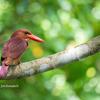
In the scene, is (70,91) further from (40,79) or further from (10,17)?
(10,17)

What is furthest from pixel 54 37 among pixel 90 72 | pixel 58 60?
pixel 58 60

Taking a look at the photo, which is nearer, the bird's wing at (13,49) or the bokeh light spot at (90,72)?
the bird's wing at (13,49)

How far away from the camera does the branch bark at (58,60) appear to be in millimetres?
1232

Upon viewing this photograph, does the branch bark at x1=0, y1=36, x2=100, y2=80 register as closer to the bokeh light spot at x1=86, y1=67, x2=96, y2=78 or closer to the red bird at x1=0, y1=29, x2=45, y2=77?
the red bird at x1=0, y1=29, x2=45, y2=77

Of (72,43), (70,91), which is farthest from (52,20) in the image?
(70,91)

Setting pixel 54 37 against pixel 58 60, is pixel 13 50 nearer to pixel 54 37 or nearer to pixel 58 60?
pixel 58 60

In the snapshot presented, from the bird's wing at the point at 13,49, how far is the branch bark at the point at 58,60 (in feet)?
0.32

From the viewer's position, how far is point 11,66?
1.33 m

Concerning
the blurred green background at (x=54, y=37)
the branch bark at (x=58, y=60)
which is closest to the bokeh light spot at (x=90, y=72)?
the blurred green background at (x=54, y=37)

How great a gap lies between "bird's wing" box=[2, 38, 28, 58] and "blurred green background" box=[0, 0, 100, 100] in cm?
59

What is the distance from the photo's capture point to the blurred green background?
6.40 feet

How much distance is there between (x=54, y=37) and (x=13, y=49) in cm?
95

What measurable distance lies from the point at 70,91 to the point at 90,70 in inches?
16.0

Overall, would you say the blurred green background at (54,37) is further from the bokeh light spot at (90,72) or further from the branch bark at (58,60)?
the branch bark at (58,60)
